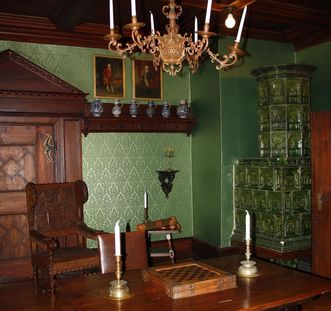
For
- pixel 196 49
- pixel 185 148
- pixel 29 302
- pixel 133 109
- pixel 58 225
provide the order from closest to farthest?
pixel 196 49 → pixel 29 302 → pixel 58 225 → pixel 133 109 → pixel 185 148

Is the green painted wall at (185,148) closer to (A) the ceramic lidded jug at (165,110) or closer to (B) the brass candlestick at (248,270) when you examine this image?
(A) the ceramic lidded jug at (165,110)

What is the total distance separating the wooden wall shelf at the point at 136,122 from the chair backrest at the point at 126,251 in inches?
96.7

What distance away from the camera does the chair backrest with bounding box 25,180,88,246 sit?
3889mm

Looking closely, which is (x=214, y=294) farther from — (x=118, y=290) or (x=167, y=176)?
(x=167, y=176)

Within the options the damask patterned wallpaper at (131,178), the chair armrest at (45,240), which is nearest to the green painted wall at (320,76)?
the damask patterned wallpaper at (131,178)

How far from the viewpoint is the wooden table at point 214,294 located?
5.96 ft

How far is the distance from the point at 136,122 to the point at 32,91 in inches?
51.6

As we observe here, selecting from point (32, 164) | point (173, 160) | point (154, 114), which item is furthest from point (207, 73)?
point (32, 164)

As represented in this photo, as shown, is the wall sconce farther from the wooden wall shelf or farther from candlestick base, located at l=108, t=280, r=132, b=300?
candlestick base, located at l=108, t=280, r=132, b=300

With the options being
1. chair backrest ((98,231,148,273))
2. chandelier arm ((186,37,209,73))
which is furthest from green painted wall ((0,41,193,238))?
chandelier arm ((186,37,209,73))

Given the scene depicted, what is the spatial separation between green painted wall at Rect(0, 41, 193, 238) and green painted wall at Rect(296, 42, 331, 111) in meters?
1.67

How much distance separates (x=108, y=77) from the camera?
4992 mm

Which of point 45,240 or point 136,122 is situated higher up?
point 136,122

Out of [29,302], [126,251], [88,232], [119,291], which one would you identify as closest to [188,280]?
[119,291]
